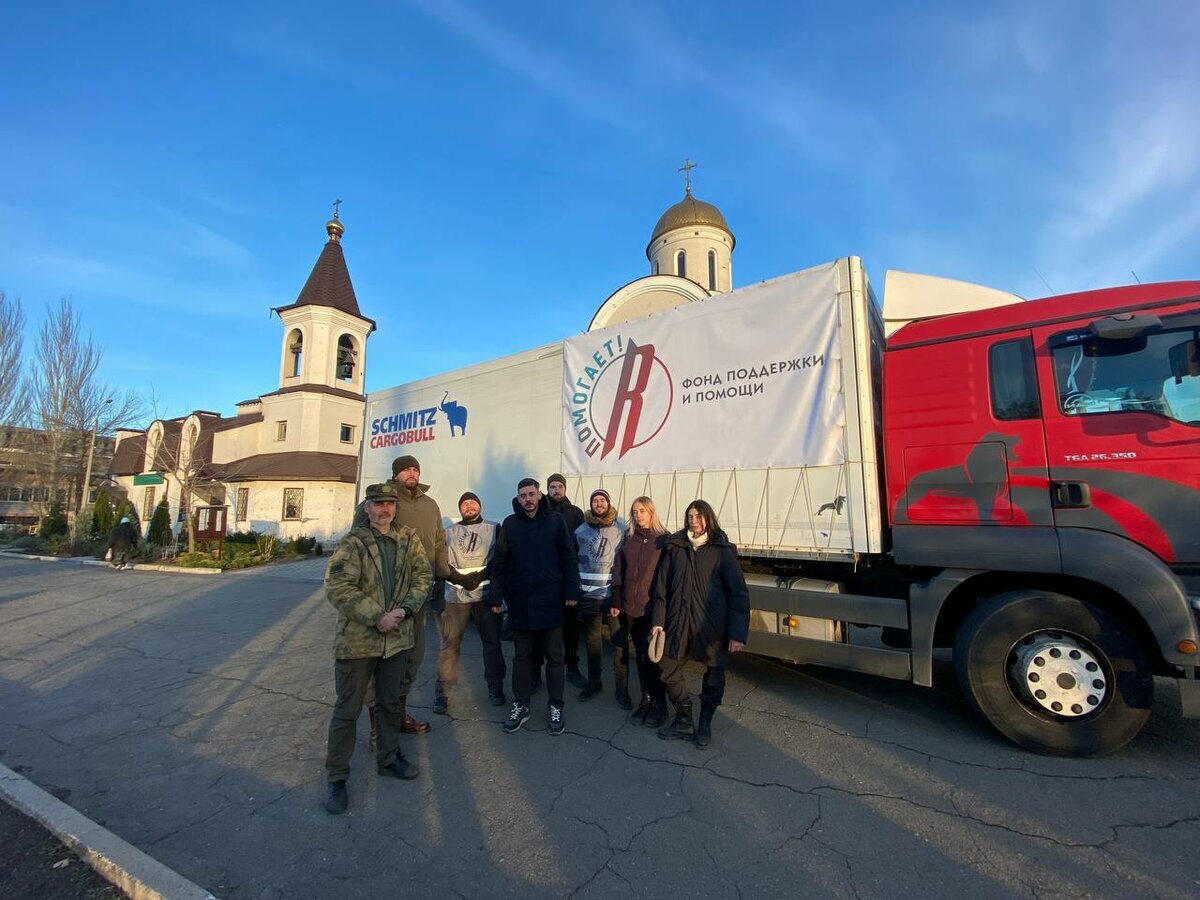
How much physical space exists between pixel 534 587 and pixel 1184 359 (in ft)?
14.4

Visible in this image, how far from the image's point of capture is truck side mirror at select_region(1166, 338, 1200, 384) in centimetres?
359

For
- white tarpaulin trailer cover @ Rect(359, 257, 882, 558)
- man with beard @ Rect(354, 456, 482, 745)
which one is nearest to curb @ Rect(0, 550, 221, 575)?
white tarpaulin trailer cover @ Rect(359, 257, 882, 558)

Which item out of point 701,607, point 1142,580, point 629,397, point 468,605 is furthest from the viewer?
point 629,397

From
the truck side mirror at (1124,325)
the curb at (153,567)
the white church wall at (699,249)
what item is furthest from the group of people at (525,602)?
the white church wall at (699,249)

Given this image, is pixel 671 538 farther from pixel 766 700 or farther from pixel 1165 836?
pixel 1165 836

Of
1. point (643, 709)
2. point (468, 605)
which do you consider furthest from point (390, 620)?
point (643, 709)

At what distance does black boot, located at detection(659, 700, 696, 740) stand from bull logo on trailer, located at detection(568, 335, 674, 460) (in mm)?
2384

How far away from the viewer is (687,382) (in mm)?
5477

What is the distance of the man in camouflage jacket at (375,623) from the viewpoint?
11.0ft

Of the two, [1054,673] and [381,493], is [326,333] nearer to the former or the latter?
[381,493]

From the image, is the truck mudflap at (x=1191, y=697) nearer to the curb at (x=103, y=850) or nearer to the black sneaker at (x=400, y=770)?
the black sneaker at (x=400, y=770)

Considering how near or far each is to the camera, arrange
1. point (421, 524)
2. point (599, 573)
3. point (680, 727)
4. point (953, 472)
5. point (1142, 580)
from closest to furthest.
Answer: point (1142, 580), point (953, 472), point (680, 727), point (421, 524), point (599, 573)

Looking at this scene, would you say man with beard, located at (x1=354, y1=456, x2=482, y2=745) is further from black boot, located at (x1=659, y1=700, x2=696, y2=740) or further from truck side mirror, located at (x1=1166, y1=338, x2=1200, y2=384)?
truck side mirror, located at (x1=1166, y1=338, x2=1200, y2=384)

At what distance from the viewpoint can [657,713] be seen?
4523 millimetres
